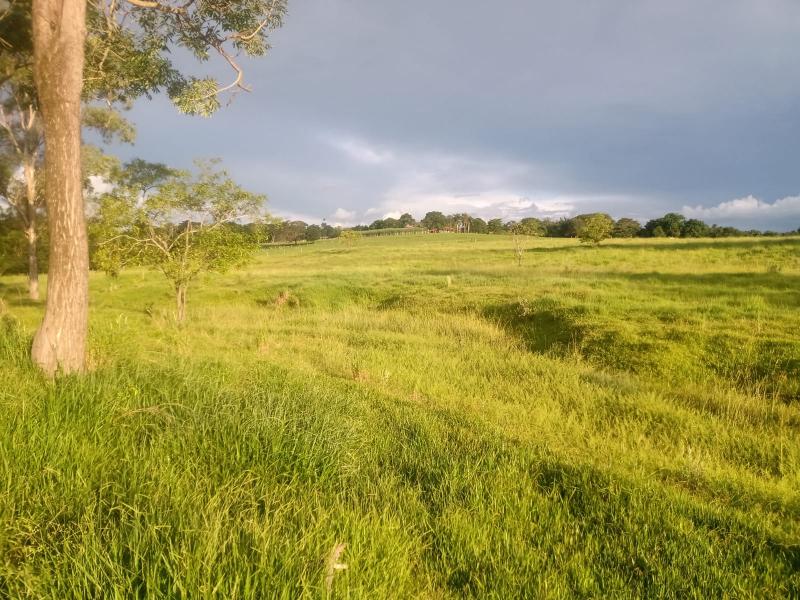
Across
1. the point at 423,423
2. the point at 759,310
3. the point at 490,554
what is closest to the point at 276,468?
the point at 490,554

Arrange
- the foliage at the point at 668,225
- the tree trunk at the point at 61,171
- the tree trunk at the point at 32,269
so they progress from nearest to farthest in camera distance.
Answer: the tree trunk at the point at 61,171, the tree trunk at the point at 32,269, the foliage at the point at 668,225

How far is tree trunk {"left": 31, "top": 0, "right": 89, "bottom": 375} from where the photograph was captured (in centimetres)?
541

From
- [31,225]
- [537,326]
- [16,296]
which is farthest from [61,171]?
[31,225]

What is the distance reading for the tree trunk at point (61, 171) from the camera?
5414 mm

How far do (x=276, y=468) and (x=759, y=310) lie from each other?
1452cm

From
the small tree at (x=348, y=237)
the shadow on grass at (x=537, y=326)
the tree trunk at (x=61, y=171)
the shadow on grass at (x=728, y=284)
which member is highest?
the small tree at (x=348, y=237)

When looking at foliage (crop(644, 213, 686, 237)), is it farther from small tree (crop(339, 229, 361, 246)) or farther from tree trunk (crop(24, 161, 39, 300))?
tree trunk (crop(24, 161, 39, 300))

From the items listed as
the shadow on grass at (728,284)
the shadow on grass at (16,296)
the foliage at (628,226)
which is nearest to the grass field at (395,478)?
the shadow on grass at (728,284)

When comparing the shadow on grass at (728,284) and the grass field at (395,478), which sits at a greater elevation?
the shadow on grass at (728,284)

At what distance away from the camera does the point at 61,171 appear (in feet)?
17.8

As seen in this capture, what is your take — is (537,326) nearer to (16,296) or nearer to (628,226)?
(16,296)

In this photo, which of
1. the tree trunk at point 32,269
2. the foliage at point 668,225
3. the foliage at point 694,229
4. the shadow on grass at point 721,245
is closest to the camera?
the tree trunk at point 32,269

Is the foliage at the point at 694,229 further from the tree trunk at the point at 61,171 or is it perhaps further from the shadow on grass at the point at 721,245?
the tree trunk at the point at 61,171

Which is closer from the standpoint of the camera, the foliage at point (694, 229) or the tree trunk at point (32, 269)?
the tree trunk at point (32, 269)
